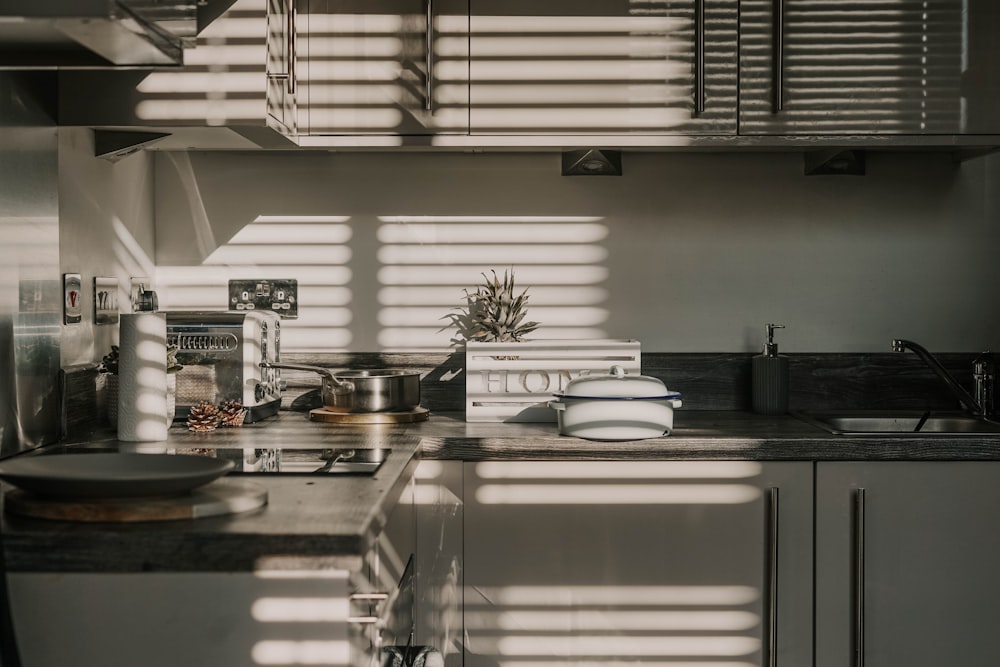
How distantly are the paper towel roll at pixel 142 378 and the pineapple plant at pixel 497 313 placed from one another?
2.71 ft

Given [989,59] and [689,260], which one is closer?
[989,59]

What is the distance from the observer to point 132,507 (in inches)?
50.9

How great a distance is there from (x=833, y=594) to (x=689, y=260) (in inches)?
37.5

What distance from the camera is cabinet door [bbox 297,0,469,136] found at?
2.33 metres

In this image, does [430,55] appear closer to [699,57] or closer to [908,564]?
[699,57]

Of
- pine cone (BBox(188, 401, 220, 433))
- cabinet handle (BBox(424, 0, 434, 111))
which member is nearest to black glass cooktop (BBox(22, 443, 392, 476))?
pine cone (BBox(188, 401, 220, 433))

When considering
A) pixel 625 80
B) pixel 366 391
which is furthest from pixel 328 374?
pixel 625 80

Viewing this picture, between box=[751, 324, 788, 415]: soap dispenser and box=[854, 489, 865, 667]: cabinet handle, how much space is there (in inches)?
18.4

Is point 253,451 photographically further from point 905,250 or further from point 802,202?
point 905,250

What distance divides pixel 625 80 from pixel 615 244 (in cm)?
50

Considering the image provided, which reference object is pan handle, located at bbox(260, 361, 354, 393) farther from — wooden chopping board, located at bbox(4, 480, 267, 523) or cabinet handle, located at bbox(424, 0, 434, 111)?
wooden chopping board, located at bbox(4, 480, 267, 523)

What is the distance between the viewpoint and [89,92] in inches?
81.8

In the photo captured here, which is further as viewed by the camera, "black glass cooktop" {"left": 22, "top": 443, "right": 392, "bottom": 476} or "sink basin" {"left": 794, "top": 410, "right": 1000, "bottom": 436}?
"sink basin" {"left": 794, "top": 410, "right": 1000, "bottom": 436}

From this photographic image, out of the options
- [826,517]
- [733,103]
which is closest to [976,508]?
[826,517]
